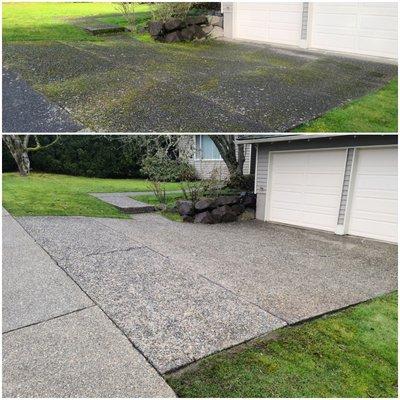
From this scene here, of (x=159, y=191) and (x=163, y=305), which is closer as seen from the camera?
(x=163, y=305)

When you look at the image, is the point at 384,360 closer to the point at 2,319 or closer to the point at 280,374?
the point at 280,374

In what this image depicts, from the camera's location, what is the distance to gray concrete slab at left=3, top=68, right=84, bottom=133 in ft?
14.9

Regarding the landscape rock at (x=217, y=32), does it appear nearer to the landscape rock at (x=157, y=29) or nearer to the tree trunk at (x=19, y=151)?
the landscape rock at (x=157, y=29)

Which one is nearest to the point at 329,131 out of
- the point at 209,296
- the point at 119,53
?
the point at 209,296

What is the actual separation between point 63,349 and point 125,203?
6928mm

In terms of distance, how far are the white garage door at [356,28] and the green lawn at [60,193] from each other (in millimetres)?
5005

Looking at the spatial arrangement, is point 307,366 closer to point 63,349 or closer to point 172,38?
point 63,349

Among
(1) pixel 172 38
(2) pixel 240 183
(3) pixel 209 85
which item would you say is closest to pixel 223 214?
(2) pixel 240 183

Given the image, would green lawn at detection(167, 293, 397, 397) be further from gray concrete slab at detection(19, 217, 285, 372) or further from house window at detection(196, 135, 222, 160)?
house window at detection(196, 135, 222, 160)

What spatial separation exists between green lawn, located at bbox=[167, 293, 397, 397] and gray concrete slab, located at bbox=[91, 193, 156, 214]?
6.49m

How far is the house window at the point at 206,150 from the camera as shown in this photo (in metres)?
8.95

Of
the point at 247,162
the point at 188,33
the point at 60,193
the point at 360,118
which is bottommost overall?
the point at 60,193

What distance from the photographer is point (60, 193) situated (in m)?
9.42

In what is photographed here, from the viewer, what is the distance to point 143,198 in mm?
10648
